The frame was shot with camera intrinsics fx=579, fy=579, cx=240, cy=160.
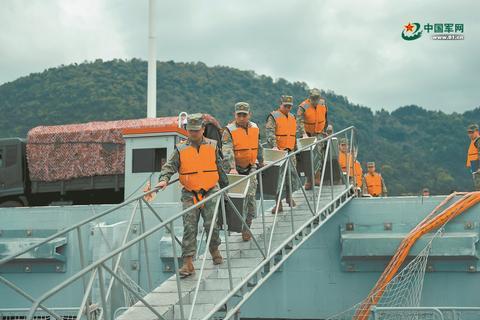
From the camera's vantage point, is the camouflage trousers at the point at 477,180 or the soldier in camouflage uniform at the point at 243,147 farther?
the camouflage trousers at the point at 477,180

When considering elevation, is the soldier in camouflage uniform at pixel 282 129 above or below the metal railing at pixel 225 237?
above

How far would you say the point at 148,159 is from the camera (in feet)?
39.8

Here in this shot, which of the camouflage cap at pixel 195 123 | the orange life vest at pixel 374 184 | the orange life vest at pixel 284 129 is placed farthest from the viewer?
the orange life vest at pixel 374 184

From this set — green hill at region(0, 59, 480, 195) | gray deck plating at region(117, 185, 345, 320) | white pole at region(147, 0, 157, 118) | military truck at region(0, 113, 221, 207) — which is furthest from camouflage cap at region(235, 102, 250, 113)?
green hill at region(0, 59, 480, 195)

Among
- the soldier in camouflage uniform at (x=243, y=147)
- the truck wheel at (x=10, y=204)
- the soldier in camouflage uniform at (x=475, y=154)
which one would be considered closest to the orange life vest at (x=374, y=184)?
the soldier in camouflage uniform at (x=475, y=154)

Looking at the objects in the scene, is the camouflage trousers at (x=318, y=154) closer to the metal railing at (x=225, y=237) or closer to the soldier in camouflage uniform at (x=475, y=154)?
the metal railing at (x=225, y=237)

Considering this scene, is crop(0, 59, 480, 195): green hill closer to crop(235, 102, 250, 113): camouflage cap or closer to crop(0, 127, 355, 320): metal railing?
crop(0, 127, 355, 320): metal railing

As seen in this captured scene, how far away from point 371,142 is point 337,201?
204 ft

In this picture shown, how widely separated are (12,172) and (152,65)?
4990 millimetres

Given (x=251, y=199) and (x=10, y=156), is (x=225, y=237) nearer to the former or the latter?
(x=251, y=199)

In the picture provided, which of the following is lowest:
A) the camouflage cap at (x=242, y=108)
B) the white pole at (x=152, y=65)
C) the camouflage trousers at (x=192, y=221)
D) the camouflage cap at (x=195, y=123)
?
the camouflage trousers at (x=192, y=221)

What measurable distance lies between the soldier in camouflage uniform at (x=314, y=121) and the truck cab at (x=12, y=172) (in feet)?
31.1

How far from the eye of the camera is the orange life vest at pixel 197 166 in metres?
5.66

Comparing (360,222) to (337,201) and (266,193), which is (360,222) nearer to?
(337,201)
